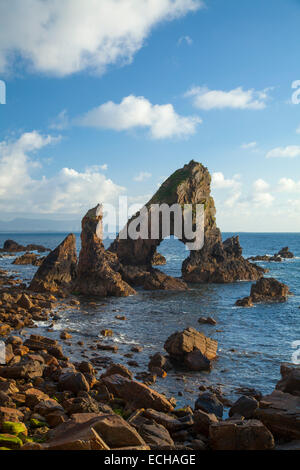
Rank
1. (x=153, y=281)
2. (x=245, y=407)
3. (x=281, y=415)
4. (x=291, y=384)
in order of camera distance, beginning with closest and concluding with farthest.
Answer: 1. (x=281, y=415)
2. (x=245, y=407)
3. (x=291, y=384)
4. (x=153, y=281)

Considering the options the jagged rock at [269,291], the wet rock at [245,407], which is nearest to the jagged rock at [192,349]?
the wet rock at [245,407]

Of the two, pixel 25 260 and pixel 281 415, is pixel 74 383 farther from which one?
pixel 25 260

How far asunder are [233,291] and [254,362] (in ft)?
101

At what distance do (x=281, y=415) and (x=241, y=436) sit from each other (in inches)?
85.0

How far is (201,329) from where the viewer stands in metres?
30.2

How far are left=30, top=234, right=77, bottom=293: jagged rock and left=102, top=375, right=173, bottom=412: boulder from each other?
3190cm

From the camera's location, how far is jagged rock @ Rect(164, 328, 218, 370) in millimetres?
20448

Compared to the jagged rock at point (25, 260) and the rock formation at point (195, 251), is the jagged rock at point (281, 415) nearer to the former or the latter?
the rock formation at point (195, 251)

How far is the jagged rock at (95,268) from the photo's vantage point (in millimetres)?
45906

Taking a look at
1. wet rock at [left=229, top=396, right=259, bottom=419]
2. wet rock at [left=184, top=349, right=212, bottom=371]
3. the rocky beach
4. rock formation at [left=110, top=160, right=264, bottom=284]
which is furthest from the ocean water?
rock formation at [left=110, top=160, right=264, bottom=284]

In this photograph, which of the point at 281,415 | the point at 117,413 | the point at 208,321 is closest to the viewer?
the point at 281,415

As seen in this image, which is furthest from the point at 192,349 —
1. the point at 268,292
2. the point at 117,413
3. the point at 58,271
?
the point at 58,271

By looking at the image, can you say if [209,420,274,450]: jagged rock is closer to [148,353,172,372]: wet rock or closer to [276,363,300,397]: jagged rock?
[276,363,300,397]: jagged rock
